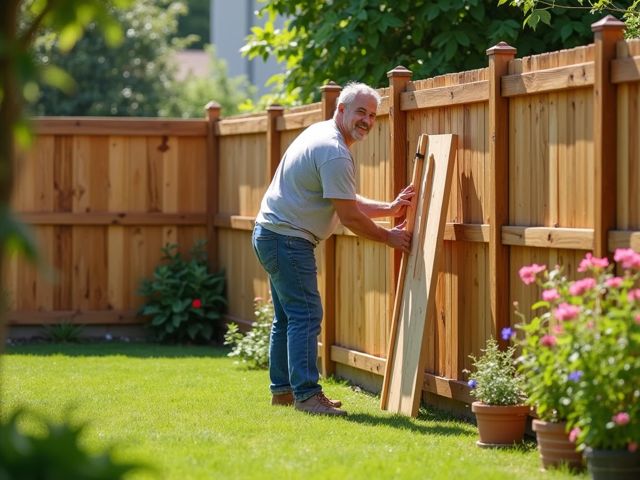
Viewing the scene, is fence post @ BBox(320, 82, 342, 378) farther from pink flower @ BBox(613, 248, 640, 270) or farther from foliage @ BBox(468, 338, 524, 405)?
pink flower @ BBox(613, 248, 640, 270)

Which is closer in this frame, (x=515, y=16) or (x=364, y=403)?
(x=364, y=403)

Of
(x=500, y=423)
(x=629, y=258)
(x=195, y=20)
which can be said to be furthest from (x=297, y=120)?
(x=195, y=20)

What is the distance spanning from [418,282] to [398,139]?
108 cm

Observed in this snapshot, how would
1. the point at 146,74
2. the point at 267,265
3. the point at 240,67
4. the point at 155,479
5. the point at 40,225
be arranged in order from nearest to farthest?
the point at 155,479
the point at 267,265
the point at 40,225
the point at 146,74
the point at 240,67

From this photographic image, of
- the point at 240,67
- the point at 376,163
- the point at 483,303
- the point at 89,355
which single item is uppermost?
the point at 240,67

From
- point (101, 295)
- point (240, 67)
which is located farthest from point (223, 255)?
point (240, 67)

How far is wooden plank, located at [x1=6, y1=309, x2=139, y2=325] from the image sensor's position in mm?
11250

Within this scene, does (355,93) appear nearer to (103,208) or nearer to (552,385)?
(552,385)

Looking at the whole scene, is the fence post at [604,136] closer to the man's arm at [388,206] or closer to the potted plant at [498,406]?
the potted plant at [498,406]

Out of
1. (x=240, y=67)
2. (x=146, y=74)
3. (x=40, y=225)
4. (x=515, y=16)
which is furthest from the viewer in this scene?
(x=240, y=67)

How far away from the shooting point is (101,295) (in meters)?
11.5

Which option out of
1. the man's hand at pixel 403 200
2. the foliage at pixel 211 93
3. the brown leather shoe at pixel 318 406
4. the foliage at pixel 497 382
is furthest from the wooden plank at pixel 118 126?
the foliage at pixel 211 93

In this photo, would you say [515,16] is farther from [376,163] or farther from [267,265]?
[267,265]

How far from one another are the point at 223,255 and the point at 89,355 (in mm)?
1907
